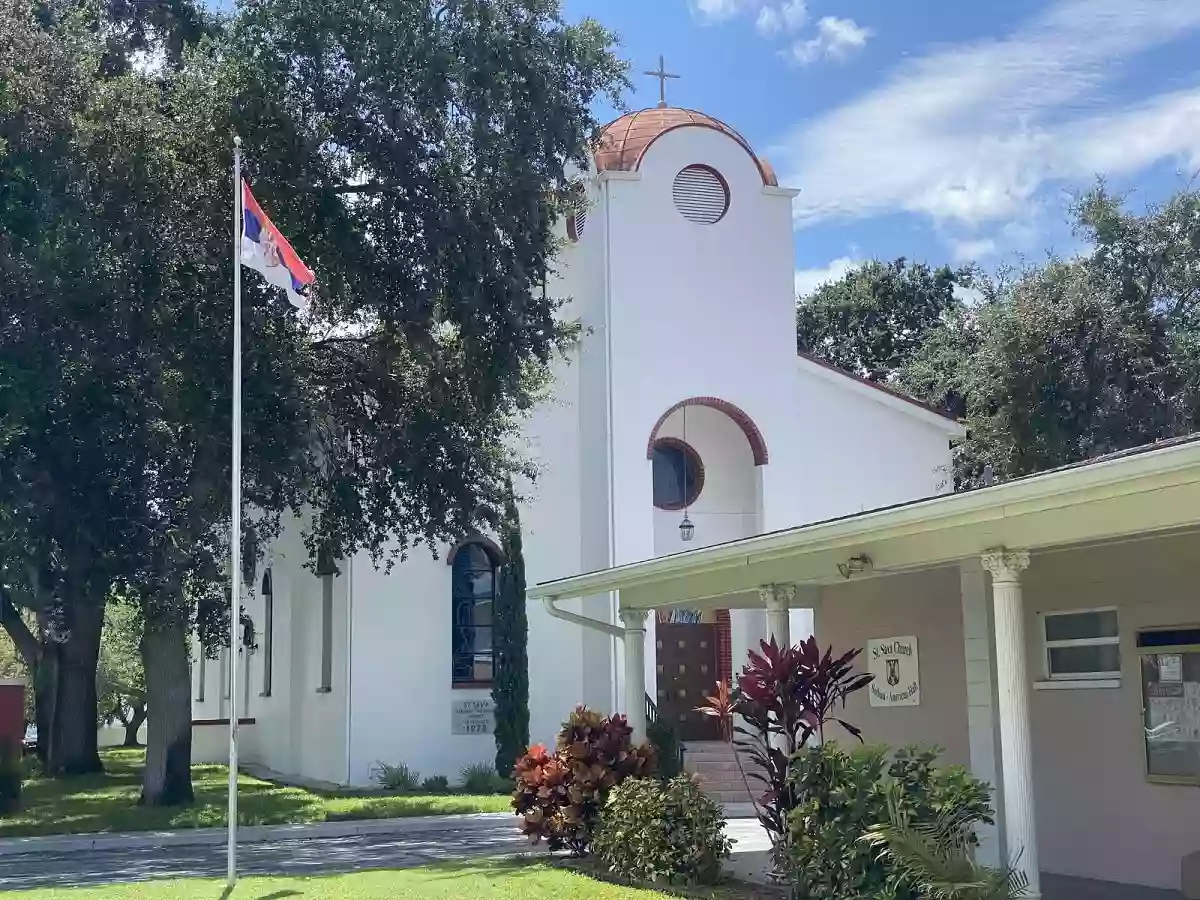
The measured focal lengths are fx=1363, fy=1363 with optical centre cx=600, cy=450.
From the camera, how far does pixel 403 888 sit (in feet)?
40.5

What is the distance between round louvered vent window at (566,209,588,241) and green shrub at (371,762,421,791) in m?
9.74

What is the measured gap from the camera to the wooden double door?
23641 mm

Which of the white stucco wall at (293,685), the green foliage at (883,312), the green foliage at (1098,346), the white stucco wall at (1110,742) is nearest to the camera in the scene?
the white stucco wall at (1110,742)

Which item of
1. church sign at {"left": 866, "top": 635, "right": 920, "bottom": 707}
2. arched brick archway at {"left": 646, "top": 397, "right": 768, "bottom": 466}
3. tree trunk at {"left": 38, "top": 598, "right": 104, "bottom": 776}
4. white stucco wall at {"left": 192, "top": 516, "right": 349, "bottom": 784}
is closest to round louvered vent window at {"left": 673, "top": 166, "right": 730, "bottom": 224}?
arched brick archway at {"left": 646, "top": 397, "right": 768, "bottom": 466}

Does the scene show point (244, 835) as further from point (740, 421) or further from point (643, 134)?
point (643, 134)

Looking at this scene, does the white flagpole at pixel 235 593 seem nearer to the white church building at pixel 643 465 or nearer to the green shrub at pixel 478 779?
the green shrub at pixel 478 779

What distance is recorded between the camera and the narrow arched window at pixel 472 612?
78.2 feet

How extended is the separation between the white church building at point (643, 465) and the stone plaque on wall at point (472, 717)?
0.02m

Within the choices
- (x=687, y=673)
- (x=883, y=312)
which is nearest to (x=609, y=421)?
(x=687, y=673)

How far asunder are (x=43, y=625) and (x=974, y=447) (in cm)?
1851

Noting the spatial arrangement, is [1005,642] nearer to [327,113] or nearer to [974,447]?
[327,113]

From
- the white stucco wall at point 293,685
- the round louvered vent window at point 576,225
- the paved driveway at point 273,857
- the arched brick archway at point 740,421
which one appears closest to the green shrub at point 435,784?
the white stucco wall at point 293,685

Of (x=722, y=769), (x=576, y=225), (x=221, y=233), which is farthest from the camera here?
A: (x=576, y=225)

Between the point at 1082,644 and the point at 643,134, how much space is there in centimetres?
1527
